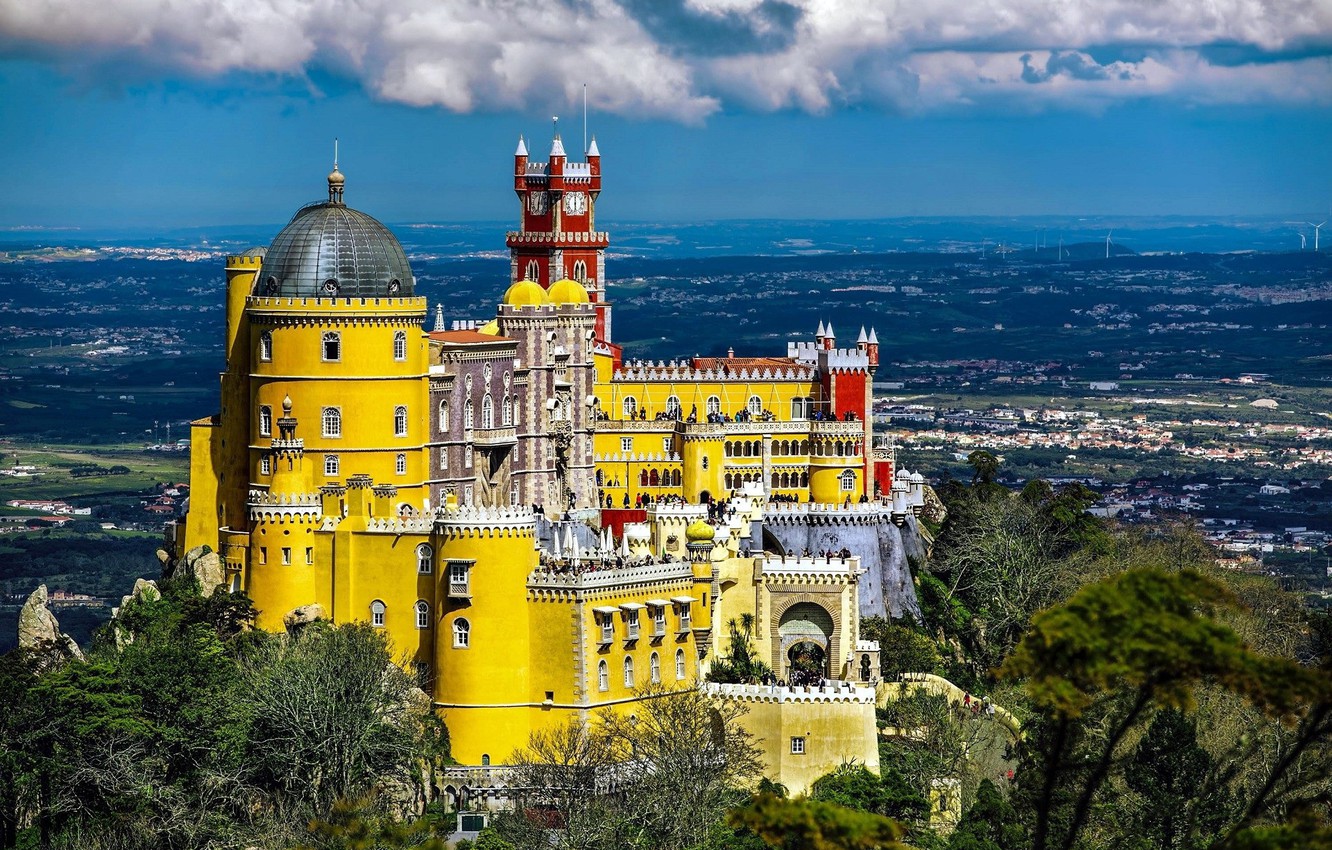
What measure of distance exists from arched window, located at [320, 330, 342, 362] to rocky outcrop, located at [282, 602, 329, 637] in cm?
1092

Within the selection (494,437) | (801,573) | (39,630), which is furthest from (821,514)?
(39,630)

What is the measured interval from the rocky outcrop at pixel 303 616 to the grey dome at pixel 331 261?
13.5 metres

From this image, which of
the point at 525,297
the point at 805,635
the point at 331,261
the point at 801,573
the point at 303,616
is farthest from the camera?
the point at 525,297

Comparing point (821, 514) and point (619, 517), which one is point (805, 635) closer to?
point (619, 517)

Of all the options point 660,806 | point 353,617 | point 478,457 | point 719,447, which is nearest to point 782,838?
point 660,806

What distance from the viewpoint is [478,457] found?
117062mm

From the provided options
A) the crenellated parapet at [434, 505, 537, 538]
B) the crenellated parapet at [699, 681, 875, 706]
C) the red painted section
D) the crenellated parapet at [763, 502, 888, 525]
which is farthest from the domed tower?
the crenellated parapet at [763, 502, 888, 525]

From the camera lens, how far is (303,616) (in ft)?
341

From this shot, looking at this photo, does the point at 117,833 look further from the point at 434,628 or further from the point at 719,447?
the point at 719,447

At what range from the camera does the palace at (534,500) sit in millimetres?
98625

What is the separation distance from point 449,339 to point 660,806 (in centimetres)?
3179

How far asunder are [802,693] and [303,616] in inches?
809

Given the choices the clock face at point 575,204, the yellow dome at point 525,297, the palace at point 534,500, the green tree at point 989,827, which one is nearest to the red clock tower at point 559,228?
the clock face at point 575,204

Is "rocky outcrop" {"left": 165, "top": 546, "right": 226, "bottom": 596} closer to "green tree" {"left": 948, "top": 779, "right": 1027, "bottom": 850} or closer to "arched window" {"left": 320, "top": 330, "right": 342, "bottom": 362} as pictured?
"arched window" {"left": 320, "top": 330, "right": 342, "bottom": 362}
